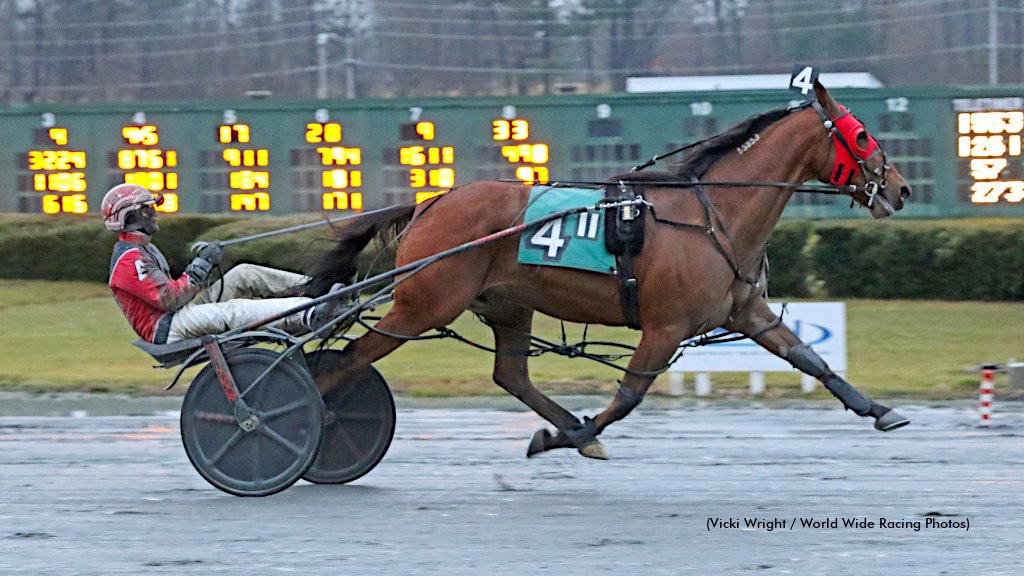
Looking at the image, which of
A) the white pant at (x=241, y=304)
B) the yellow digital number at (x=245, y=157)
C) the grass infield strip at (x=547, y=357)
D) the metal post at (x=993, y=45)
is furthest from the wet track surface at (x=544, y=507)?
the metal post at (x=993, y=45)

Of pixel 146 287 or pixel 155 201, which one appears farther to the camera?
pixel 155 201

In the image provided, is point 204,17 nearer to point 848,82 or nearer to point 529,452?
point 848,82

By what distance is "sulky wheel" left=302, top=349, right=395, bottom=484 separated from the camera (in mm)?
6438

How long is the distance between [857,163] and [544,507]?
2313mm

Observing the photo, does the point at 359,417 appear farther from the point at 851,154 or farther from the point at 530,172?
the point at 530,172

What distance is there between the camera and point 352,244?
261 inches

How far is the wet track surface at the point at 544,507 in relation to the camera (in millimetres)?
5012

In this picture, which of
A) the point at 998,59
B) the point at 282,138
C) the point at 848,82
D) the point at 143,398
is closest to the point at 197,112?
the point at 282,138

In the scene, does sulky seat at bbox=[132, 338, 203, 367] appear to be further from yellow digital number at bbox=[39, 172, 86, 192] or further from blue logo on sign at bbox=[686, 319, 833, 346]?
yellow digital number at bbox=[39, 172, 86, 192]

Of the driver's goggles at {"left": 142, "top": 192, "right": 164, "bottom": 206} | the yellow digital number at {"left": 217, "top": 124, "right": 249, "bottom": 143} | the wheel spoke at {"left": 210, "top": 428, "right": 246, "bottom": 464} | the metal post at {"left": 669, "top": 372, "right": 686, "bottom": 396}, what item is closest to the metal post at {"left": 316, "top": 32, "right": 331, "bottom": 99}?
the yellow digital number at {"left": 217, "top": 124, "right": 249, "bottom": 143}

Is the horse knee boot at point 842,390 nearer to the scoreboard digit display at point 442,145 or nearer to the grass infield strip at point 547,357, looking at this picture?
the grass infield strip at point 547,357

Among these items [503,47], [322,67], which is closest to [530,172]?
[322,67]

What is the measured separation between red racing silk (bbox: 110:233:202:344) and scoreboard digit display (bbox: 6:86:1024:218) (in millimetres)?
10008

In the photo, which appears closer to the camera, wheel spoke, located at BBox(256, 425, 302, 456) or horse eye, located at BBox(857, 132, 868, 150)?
wheel spoke, located at BBox(256, 425, 302, 456)
